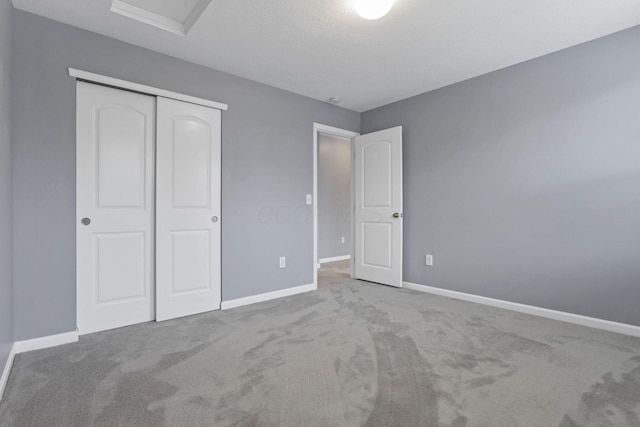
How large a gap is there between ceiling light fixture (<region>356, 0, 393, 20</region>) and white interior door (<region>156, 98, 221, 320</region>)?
171 centimetres

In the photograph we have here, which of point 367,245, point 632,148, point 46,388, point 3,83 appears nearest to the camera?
point 46,388

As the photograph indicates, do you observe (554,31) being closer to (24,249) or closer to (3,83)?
(3,83)

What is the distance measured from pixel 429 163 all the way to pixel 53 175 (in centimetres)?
363

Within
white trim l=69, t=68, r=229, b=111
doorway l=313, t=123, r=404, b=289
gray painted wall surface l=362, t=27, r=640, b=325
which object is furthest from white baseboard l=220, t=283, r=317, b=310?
white trim l=69, t=68, r=229, b=111

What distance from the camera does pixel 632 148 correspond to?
94.6 inches

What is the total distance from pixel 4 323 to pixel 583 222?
13.8ft

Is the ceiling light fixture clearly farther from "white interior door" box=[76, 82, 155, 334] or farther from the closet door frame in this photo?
"white interior door" box=[76, 82, 155, 334]

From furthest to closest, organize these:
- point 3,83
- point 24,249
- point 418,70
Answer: point 418,70 → point 24,249 → point 3,83

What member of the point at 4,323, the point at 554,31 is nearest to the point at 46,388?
the point at 4,323

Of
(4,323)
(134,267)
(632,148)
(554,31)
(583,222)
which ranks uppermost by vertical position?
(554,31)

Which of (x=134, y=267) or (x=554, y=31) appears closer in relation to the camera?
(x=554, y=31)

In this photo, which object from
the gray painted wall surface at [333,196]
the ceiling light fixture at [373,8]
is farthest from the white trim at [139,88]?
the gray painted wall surface at [333,196]

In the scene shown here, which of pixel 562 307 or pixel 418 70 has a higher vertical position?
pixel 418 70

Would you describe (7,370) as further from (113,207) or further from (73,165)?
(73,165)
